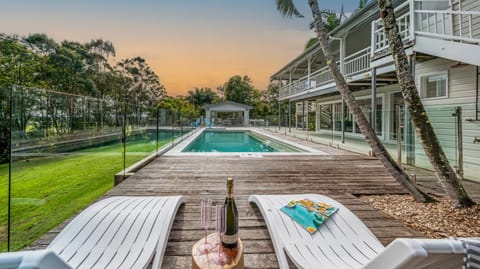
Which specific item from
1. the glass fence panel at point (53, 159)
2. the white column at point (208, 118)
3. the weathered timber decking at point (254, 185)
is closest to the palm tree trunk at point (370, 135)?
the weathered timber decking at point (254, 185)

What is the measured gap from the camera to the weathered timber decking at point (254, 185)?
2.54 m

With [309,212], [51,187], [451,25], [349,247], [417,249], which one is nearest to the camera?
[417,249]

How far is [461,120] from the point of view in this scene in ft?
17.9

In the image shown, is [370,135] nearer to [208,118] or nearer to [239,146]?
[239,146]

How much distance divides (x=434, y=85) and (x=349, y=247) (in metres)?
6.84

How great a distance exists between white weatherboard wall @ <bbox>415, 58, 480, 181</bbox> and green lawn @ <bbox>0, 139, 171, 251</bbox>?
7002 millimetres

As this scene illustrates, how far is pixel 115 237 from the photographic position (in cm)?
210

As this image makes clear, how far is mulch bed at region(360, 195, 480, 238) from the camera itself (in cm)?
286

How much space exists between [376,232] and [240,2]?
11.8m

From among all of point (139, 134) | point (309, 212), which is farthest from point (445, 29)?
point (139, 134)

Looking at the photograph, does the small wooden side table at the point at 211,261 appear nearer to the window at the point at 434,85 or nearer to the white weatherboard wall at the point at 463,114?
the white weatherboard wall at the point at 463,114

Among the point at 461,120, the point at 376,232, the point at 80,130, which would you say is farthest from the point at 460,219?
the point at 80,130

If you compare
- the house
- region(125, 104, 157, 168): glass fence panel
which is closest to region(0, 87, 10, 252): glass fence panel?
region(125, 104, 157, 168): glass fence panel

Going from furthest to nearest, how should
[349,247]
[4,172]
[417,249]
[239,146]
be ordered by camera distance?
[239,146]
[4,172]
[349,247]
[417,249]
